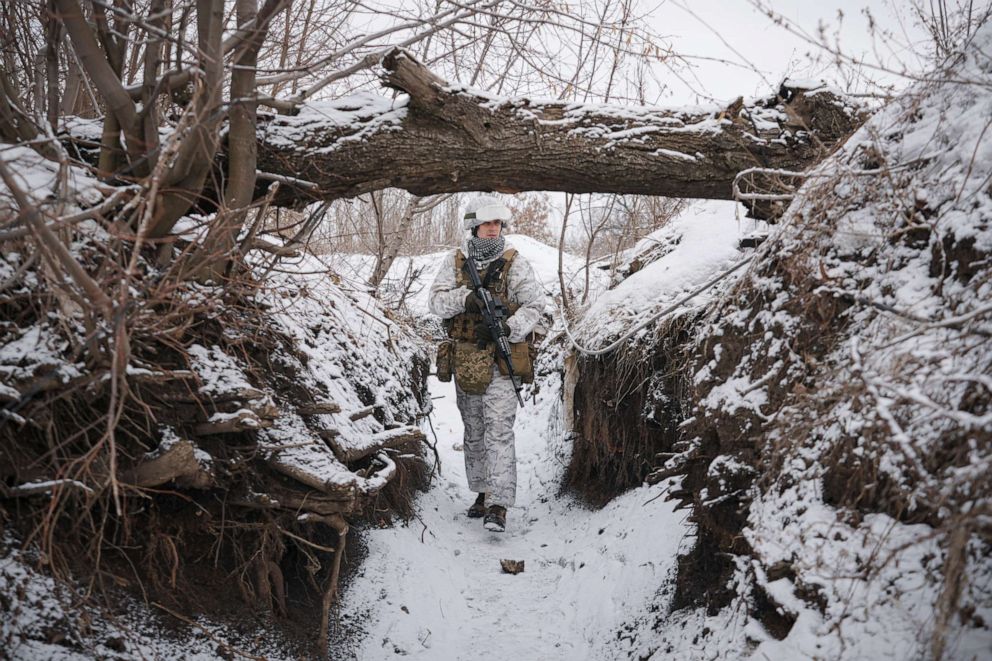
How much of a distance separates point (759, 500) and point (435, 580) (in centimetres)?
219

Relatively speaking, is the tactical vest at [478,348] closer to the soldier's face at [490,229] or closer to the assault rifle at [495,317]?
the assault rifle at [495,317]

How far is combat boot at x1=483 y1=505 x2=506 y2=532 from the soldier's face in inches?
81.0

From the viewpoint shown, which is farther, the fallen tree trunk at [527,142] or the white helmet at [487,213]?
the white helmet at [487,213]

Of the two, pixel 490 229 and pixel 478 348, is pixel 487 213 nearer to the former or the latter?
pixel 490 229

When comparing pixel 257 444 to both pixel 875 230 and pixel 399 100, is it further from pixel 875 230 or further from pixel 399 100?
pixel 875 230

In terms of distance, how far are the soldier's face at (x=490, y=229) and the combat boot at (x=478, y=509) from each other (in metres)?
2.07

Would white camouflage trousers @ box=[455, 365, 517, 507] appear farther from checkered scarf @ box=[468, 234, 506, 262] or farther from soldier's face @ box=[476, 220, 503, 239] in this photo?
soldier's face @ box=[476, 220, 503, 239]

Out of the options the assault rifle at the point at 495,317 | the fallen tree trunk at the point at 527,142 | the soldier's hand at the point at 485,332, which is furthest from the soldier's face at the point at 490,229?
the fallen tree trunk at the point at 527,142

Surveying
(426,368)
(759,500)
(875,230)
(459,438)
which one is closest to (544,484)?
(426,368)

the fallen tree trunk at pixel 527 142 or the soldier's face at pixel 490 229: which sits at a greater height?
the fallen tree trunk at pixel 527 142

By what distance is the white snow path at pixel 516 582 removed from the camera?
340 cm

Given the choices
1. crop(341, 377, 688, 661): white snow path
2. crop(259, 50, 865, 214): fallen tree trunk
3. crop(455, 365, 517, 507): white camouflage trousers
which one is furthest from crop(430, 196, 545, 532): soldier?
crop(259, 50, 865, 214): fallen tree trunk

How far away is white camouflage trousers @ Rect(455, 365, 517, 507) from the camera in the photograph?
4953 mm

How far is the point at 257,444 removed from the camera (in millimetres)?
2969
